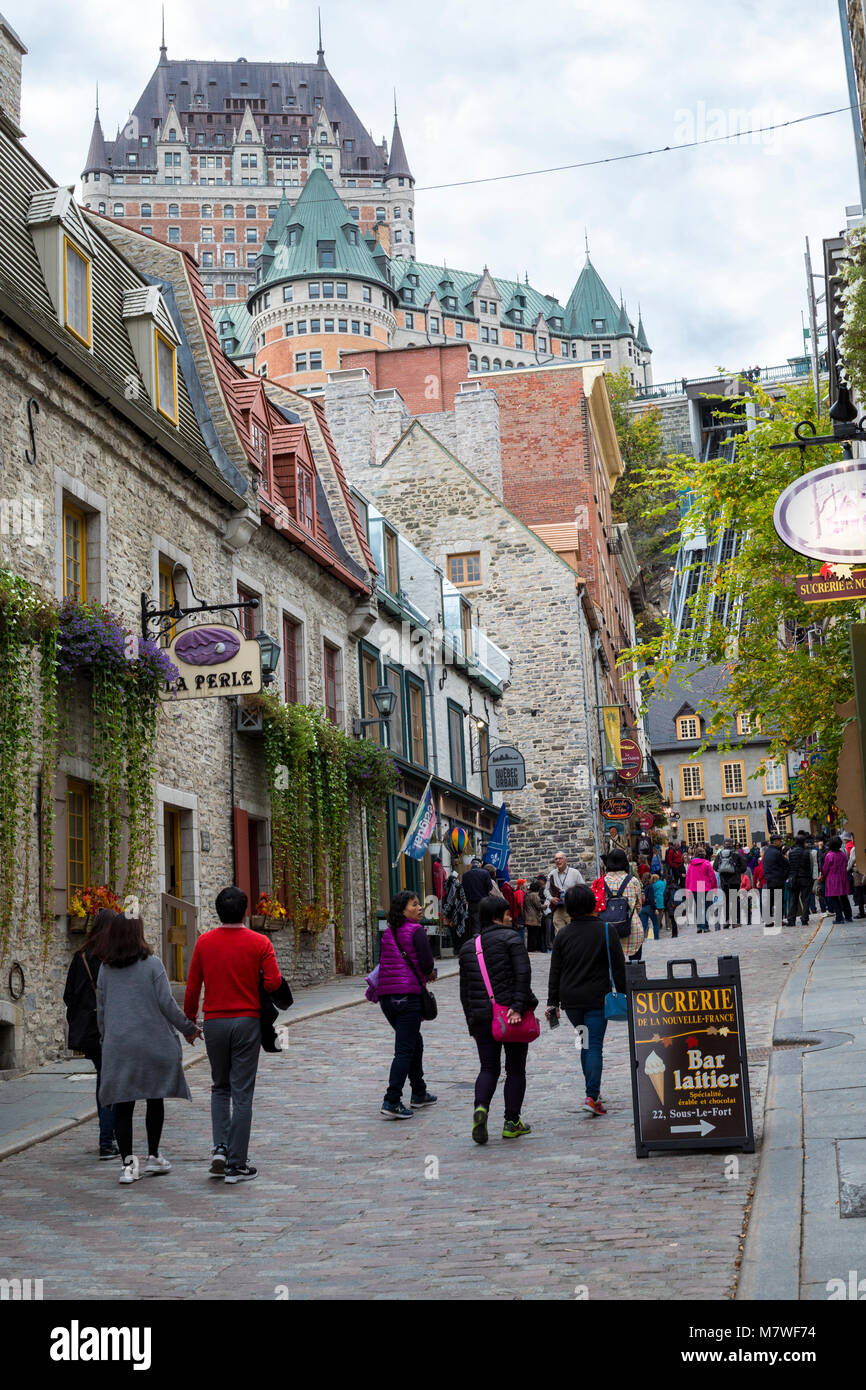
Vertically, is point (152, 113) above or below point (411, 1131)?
above

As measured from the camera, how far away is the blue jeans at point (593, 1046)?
33.2 ft

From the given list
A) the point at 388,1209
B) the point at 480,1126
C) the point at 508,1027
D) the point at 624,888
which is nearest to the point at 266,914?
the point at 624,888

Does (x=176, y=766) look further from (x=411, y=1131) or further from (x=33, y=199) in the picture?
(x=411, y=1131)

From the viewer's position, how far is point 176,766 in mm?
16688

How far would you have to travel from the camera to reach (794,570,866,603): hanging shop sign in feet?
31.4

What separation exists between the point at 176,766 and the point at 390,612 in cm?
1069

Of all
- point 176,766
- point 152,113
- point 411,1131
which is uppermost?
point 152,113

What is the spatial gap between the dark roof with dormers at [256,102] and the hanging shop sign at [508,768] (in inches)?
5035

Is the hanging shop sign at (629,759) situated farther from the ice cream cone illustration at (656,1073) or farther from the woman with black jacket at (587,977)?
the ice cream cone illustration at (656,1073)

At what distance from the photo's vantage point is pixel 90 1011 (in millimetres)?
9891

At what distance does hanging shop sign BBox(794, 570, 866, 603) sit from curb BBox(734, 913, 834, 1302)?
316 centimetres

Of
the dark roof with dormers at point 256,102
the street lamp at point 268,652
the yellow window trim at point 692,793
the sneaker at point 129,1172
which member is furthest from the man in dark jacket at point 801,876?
the dark roof with dormers at point 256,102

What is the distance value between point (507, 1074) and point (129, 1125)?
235 centimetres
